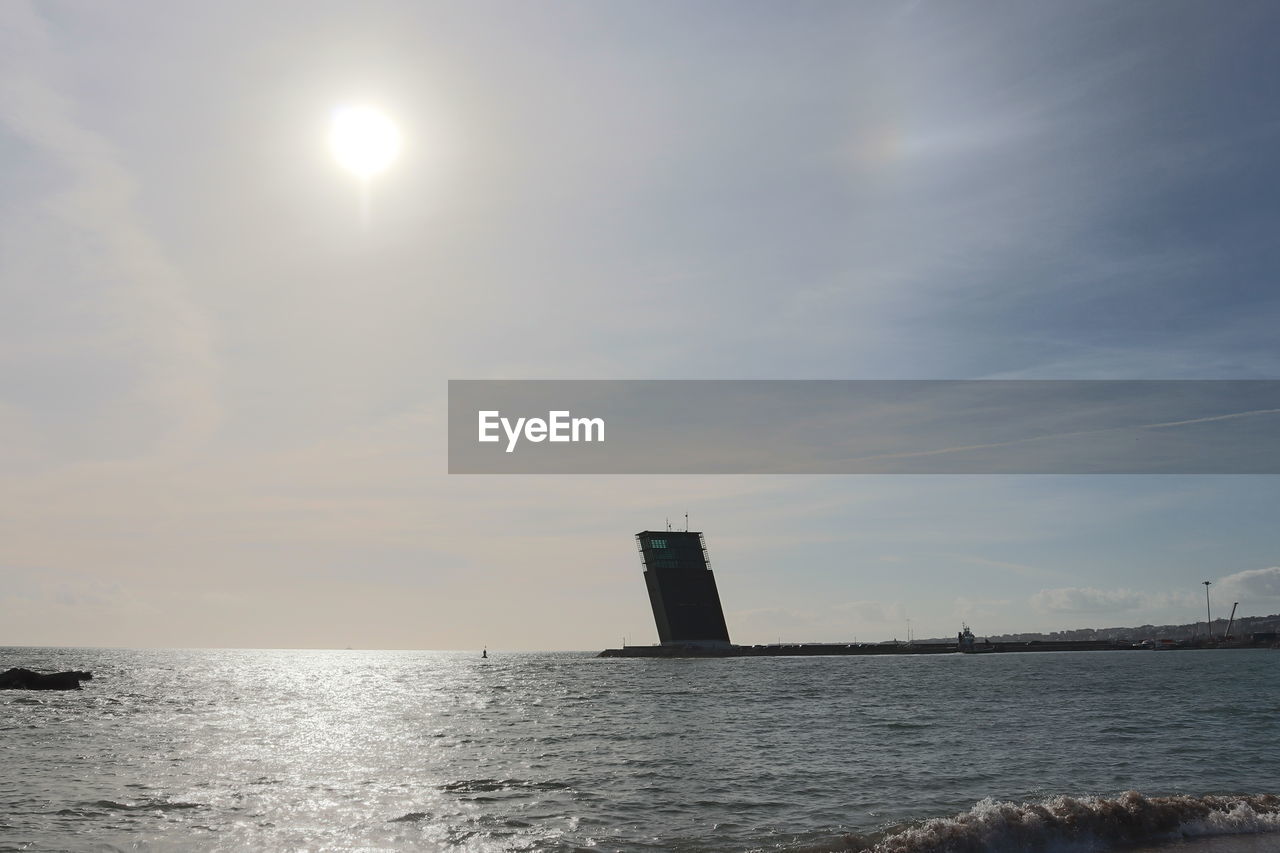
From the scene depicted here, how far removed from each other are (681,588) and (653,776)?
159 m

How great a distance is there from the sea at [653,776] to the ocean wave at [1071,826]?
0.06 m

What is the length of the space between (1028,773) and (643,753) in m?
15.8

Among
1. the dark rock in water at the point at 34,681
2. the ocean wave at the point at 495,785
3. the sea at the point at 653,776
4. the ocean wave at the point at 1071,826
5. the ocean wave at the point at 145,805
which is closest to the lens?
the ocean wave at the point at 1071,826

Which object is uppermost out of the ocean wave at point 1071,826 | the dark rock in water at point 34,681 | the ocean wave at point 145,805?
the ocean wave at point 145,805

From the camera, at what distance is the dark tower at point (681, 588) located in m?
186

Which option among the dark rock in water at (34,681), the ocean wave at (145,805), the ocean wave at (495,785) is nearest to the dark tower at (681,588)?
the dark rock in water at (34,681)

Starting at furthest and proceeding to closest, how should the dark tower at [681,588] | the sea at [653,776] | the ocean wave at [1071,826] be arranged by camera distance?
the dark tower at [681,588] < the sea at [653,776] < the ocean wave at [1071,826]

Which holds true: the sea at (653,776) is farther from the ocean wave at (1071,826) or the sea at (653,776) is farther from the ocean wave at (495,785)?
the ocean wave at (495,785)

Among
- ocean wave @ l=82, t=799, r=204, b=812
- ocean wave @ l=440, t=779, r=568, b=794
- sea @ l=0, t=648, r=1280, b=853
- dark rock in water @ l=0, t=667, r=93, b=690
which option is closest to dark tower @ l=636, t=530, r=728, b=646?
dark rock in water @ l=0, t=667, r=93, b=690

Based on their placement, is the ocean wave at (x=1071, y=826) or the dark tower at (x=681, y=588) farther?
the dark tower at (x=681, y=588)

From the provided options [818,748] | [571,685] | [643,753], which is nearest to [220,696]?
[571,685]

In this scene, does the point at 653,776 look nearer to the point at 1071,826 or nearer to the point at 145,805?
the point at 1071,826

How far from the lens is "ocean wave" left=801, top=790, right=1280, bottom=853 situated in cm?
2041

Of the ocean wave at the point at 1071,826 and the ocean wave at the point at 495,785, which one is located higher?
the ocean wave at the point at 1071,826
